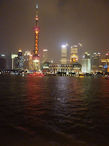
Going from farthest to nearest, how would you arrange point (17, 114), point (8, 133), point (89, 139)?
point (17, 114)
point (8, 133)
point (89, 139)

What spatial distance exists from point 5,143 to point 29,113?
819 cm

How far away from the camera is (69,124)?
15484mm

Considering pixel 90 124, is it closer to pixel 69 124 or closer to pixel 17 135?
pixel 69 124

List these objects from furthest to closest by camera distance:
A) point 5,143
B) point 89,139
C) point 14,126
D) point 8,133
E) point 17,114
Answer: point 17,114, point 14,126, point 8,133, point 89,139, point 5,143

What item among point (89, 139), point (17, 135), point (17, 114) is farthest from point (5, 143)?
point (17, 114)

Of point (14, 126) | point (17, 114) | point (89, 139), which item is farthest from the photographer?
point (17, 114)

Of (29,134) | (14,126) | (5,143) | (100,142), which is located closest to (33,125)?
(14,126)

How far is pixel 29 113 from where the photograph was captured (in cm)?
1945

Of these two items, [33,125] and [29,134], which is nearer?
[29,134]

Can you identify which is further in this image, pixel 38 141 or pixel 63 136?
→ pixel 63 136

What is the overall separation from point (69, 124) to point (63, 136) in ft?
9.32

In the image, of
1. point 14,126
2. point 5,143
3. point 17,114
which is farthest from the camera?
point 17,114

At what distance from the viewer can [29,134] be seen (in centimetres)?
1302

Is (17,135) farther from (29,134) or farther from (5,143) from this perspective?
(5,143)
